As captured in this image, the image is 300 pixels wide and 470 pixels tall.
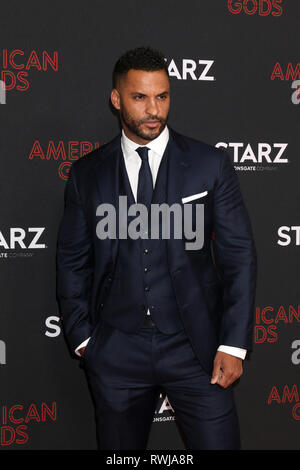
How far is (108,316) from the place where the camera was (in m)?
2.27

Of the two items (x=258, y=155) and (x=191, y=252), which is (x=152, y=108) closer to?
(x=191, y=252)

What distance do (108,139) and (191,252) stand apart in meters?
0.86

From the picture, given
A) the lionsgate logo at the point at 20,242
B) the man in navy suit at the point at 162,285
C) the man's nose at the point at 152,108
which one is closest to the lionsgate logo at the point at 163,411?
the man in navy suit at the point at 162,285

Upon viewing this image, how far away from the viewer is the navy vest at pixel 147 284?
85.6 inches

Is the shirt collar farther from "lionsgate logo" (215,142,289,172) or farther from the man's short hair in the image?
"lionsgate logo" (215,142,289,172)

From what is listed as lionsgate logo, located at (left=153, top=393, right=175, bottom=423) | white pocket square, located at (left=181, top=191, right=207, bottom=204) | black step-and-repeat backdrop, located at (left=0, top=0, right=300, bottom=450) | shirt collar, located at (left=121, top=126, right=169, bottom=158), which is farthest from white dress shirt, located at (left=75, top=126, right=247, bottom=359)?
lionsgate logo, located at (left=153, top=393, right=175, bottom=423)

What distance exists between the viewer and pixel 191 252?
2.21 metres

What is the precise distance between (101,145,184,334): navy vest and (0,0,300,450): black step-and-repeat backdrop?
26.2 inches

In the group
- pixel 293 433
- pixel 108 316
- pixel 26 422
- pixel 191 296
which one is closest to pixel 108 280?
pixel 108 316

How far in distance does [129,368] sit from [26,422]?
0.96 metres

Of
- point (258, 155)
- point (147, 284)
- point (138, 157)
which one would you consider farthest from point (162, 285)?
point (258, 155)

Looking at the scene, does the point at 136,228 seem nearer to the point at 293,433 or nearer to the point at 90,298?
the point at 90,298

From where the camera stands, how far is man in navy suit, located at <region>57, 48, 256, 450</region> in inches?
85.4

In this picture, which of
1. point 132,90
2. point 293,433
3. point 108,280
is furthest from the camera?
point 293,433
